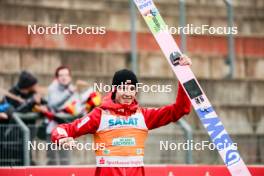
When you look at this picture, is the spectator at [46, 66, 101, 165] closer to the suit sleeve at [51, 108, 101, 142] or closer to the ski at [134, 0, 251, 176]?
the ski at [134, 0, 251, 176]

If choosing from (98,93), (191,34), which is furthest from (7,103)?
(191,34)

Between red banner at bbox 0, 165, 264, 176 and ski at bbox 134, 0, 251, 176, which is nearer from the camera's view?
ski at bbox 134, 0, 251, 176

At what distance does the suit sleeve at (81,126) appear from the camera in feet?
35.0

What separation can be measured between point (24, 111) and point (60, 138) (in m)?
3.87

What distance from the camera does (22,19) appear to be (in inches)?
671

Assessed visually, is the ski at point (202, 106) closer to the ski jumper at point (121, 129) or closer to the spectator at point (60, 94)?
the ski jumper at point (121, 129)

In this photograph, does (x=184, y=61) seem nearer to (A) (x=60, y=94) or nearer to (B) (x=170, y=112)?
(B) (x=170, y=112)

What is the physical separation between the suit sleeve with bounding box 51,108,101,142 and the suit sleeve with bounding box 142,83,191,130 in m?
0.49

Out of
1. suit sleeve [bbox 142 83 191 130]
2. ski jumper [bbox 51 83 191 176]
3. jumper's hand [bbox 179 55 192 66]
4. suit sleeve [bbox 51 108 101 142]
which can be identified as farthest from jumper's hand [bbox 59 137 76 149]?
jumper's hand [bbox 179 55 192 66]

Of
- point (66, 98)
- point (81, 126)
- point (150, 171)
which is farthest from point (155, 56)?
point (81, 126)

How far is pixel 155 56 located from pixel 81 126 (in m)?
6.66

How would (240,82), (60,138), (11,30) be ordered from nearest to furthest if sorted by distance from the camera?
(60,138) < (11,30) < (240,82)

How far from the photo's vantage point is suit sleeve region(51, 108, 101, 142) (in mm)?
10680

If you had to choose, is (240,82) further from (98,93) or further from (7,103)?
(7,103)
